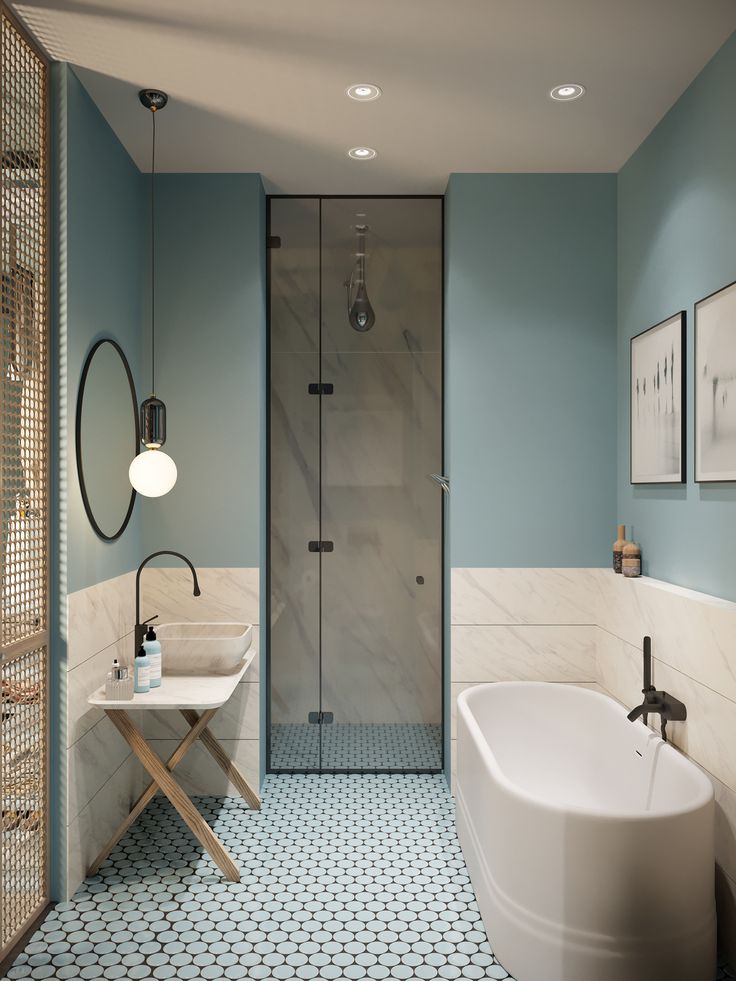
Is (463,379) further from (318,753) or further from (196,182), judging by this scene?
(318,753)

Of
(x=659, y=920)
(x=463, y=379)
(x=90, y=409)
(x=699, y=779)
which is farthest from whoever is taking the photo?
(x=463, y=379)

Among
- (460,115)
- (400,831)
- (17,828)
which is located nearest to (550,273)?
(460,115)

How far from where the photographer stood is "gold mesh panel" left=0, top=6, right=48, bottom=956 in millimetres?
2211

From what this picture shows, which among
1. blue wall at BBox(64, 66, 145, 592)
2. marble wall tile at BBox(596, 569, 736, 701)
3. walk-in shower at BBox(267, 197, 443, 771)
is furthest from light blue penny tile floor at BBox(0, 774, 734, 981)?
blue wall at BBox(64, 66, 145, 592)

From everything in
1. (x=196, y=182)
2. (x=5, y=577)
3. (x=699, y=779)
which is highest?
(x=196, y=182)

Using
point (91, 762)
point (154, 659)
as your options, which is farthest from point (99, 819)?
point (154, 659)

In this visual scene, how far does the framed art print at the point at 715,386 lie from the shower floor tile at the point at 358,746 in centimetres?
189

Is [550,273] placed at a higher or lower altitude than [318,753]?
higher

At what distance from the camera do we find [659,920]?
6.40 ft

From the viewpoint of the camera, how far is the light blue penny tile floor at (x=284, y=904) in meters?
2.20

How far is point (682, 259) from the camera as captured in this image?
8.93 ft

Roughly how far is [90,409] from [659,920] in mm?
2345

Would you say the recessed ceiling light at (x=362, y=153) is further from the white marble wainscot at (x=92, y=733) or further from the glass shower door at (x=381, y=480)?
the white marble wainscot at (x=92, y=733)

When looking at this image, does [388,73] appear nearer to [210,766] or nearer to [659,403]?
[659,403]
